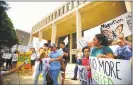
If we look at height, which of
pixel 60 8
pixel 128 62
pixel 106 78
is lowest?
pixel 106 78

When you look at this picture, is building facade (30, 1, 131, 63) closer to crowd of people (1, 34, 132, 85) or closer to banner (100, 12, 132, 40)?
crowd of people (1, 34, 132, 85)

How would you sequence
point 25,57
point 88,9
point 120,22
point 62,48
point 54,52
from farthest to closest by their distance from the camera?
point 88,9 → point 25,57 → point 62,48 → point 54,52 → point 120,22

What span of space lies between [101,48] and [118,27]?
62.7 inches

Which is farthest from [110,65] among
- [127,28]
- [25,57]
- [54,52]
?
[25,57]

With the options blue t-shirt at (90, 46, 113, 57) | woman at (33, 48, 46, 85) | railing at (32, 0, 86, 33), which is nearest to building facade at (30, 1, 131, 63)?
railing at (32, 0, 86, 33)

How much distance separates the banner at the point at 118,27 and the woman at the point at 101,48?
1.14 meters

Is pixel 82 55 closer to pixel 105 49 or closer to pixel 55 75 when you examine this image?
pixel 55 75

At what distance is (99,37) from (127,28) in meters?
1.43

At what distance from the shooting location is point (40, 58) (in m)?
7.24

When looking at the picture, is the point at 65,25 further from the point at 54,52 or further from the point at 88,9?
the point at 54,52

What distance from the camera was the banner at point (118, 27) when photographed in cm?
508

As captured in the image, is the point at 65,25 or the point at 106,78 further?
the point at 65,25

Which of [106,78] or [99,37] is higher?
[99,37]

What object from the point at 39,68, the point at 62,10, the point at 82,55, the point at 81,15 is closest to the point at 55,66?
the point at 39,68
